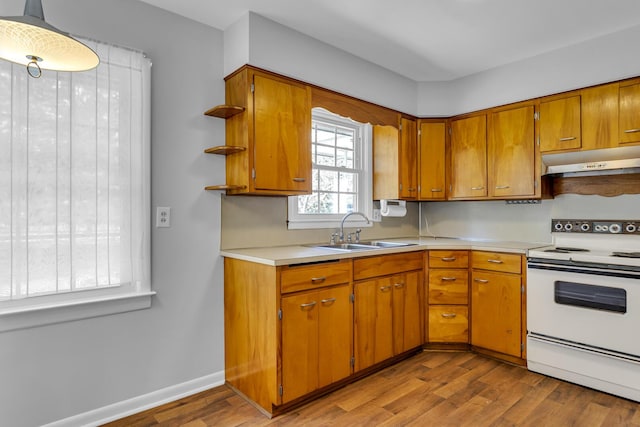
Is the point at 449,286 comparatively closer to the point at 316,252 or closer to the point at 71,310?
the point at 316,252

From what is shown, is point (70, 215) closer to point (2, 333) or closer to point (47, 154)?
point (47, 154)

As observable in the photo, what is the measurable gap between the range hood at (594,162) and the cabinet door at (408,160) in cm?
106

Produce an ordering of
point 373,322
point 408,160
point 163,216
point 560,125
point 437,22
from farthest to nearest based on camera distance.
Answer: point 408,160
point 560,125
point 373,322
point 437,22
point 163,216

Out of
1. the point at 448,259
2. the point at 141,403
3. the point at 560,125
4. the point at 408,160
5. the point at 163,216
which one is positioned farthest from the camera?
the point at 408,160

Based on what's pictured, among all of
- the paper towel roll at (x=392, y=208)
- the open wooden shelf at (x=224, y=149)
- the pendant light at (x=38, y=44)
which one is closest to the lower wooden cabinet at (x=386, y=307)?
the paper towel roll at (x=392, y=208)

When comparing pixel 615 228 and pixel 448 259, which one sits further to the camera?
pixel 448 259

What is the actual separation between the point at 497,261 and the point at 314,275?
156 cm

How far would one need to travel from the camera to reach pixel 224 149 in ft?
7.72

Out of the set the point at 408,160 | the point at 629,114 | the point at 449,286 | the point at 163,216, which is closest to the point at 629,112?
the point at 629,114

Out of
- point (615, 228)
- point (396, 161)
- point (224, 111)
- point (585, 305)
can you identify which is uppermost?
point (224, 111)

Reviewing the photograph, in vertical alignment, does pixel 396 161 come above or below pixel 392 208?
above

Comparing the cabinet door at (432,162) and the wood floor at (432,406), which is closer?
the wood floor at (432,406)

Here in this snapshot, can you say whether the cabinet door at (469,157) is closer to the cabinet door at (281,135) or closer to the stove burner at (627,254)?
the stove burner at (627,254)

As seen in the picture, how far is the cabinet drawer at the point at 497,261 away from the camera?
2828mm
